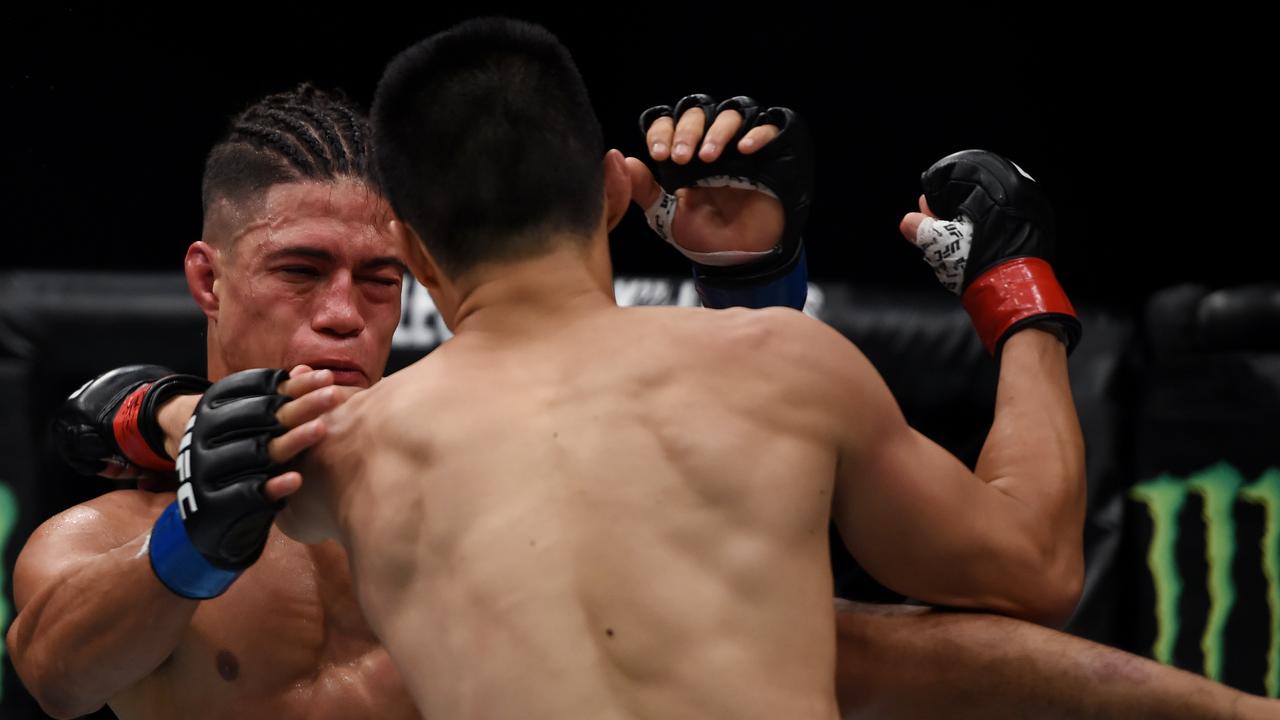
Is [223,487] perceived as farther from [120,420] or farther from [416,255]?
[120,420]

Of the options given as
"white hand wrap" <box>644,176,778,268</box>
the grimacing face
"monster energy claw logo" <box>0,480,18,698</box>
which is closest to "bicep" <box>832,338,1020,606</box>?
"white hand wrap" <box>644,176,778,268</box>

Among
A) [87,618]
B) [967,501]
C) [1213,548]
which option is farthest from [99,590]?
[1213,548]

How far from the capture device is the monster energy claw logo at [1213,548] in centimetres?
346

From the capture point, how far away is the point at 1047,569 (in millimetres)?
1682

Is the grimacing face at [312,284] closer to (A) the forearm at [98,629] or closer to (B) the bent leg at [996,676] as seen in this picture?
(A) the forearm at [98,629]

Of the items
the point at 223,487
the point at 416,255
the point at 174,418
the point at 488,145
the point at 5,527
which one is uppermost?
the point at 488,145

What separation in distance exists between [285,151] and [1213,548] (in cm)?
232

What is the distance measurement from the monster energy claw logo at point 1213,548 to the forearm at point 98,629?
93.9 inches

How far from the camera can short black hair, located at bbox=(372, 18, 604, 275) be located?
1.55 m

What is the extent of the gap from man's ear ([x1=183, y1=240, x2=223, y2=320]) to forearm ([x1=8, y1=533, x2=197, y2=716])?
52cm

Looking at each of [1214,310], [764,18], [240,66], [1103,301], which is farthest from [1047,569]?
[240,66]

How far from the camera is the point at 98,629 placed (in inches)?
73.4

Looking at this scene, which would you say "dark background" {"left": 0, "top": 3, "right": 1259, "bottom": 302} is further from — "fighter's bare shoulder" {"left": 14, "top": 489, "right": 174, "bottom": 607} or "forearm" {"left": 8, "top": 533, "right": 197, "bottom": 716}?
"forearm" {"left": 8, "top": 533, "right": 197, "bottom": 716}

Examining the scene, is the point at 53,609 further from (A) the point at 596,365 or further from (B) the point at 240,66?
(B) the point at 240,66
